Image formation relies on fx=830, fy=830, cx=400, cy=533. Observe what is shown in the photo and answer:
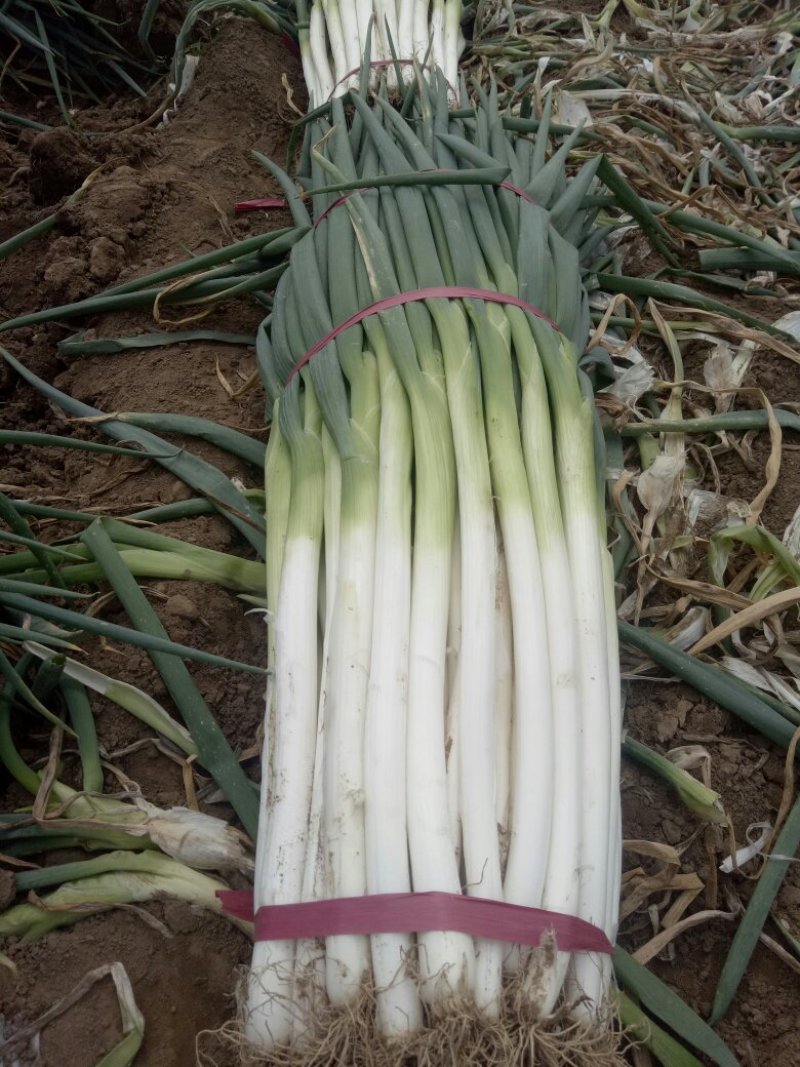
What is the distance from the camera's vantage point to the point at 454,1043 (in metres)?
0.81

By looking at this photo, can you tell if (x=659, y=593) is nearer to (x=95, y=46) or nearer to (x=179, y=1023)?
(x=179, y=1023)

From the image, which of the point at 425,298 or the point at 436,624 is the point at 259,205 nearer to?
the point at 425,298

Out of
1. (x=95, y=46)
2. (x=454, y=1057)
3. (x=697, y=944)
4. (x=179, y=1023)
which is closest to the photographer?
(x=454, y=1057)

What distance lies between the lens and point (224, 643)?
1.25m

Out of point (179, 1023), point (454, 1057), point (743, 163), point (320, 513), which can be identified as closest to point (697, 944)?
point (454, 1057)

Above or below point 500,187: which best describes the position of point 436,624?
below

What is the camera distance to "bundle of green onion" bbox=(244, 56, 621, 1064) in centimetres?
88

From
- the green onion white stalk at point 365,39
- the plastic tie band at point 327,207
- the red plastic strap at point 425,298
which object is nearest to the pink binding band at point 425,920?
the red plastic strap at point 425,298

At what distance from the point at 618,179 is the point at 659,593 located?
0.79m

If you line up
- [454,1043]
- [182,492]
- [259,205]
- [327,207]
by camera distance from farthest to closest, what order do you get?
[259,205]
[327,207]
[182,492]
[454,1043]

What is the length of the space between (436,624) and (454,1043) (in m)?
0.44

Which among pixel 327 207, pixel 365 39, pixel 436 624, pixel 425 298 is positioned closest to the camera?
pixel 436 624

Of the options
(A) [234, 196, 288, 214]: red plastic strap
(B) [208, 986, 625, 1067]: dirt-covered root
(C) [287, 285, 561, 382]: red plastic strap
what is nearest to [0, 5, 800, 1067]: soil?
(A) [234, 196, 288, 214]: red plastic strap

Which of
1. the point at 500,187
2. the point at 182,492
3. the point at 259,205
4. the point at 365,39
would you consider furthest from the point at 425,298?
the point at 365,39
